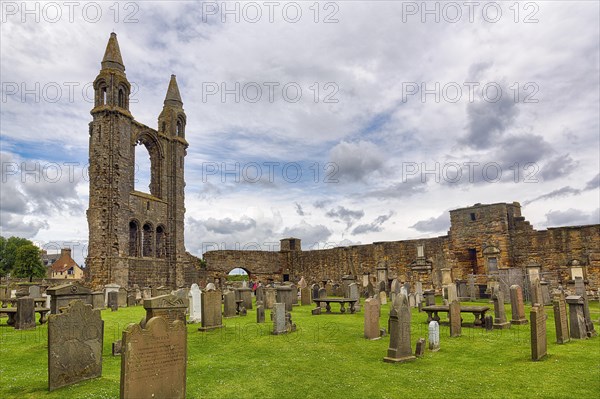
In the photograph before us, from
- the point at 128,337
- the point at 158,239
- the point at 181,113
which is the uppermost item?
the point at 181,113

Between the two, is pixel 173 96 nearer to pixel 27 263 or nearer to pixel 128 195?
pixel 128 195

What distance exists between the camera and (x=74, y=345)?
709 cm

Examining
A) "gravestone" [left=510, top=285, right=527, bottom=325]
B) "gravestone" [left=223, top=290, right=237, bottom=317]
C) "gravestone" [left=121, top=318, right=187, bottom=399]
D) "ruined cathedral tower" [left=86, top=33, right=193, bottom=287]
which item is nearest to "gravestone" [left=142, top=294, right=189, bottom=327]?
"gravestone" [left=121, top=318, right=187, bottom=399]

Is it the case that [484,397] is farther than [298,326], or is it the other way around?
[298,326]

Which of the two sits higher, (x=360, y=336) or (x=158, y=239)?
(x=158, y=239)

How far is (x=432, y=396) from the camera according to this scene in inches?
247

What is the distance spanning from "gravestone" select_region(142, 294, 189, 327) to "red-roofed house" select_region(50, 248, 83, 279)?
7400 centimetres

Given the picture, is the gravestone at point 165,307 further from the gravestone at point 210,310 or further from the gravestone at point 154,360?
the gravestone at point 210,310

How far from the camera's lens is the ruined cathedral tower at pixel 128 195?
88.9ft

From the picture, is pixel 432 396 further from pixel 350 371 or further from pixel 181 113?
pixel 181 113

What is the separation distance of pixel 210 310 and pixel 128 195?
19.2m

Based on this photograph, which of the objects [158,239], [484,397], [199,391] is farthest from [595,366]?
[158,239]

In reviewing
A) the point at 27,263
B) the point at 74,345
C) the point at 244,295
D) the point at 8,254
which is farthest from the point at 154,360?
the point at 8,254

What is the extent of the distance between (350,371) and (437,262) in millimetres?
21485
